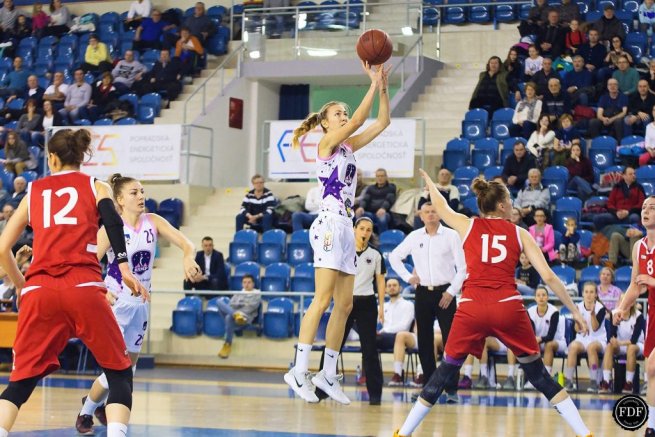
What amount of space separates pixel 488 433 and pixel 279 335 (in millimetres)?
7966

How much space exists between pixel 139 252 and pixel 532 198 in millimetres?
9392

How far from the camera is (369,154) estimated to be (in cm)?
1836

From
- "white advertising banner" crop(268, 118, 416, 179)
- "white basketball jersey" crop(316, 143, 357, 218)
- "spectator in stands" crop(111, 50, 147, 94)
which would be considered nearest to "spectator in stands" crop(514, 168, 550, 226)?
"white advertising banner" crop(268, 118, 416, 179)

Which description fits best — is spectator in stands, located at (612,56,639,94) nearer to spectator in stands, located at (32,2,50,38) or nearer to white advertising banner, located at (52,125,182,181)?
white advertising banner, located at (52,125,182,181)

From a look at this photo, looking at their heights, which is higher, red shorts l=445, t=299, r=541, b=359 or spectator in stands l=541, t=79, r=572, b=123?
spectator in stands l=541, t=79, r=572, b=123

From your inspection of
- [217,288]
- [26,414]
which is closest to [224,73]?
[217,288]

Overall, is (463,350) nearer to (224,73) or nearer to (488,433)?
(488,433)

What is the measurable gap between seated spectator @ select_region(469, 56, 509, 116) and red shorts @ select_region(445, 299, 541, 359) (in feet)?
41.7

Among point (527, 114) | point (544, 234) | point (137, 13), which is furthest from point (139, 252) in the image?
point (137, 13)

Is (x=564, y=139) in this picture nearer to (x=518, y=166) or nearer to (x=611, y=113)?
(x=611, y=113)

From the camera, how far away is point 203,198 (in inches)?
830

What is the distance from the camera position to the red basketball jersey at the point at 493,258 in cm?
756

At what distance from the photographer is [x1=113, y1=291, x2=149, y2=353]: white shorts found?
8.62 metres

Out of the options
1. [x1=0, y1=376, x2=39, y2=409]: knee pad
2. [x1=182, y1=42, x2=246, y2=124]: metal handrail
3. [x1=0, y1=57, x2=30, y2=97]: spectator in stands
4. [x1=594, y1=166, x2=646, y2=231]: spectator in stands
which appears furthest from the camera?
[x1=0, y1=57, x2=30, y2=97]: spectator in stands
